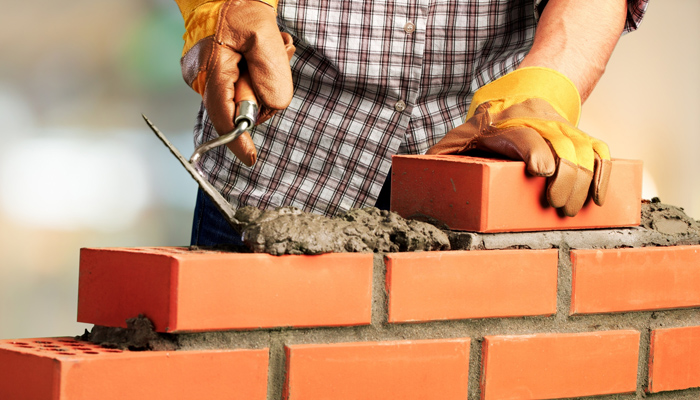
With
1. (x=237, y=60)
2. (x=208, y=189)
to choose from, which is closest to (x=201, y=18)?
(x=237, y=60)

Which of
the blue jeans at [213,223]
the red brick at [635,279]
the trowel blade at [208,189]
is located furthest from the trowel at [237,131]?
the red brick at [635,279]

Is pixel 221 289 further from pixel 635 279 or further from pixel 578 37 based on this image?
pixel 578 37

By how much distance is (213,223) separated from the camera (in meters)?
1.69

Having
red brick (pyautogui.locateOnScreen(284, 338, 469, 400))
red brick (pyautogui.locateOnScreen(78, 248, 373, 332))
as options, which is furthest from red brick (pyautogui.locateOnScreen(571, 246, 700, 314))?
red brick (pyautogui.locateOnScreen(78, 248, 373, 332))

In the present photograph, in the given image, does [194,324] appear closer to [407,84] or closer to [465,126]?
[465,126]

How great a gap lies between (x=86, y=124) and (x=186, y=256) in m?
2.29

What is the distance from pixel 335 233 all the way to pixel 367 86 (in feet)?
2.21

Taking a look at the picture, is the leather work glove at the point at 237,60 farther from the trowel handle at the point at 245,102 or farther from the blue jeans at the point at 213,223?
the blue jeans at the point at 213,223

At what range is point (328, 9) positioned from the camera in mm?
1546

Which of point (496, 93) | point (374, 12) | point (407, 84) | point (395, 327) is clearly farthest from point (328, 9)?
point (395, 327)

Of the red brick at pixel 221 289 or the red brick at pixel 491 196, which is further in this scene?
the red brick at pixel 491 196

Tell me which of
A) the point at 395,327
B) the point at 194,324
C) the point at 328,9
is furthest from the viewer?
the point at 328,9

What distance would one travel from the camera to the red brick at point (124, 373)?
802 millimetres

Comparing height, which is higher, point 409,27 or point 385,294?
point 409,27
